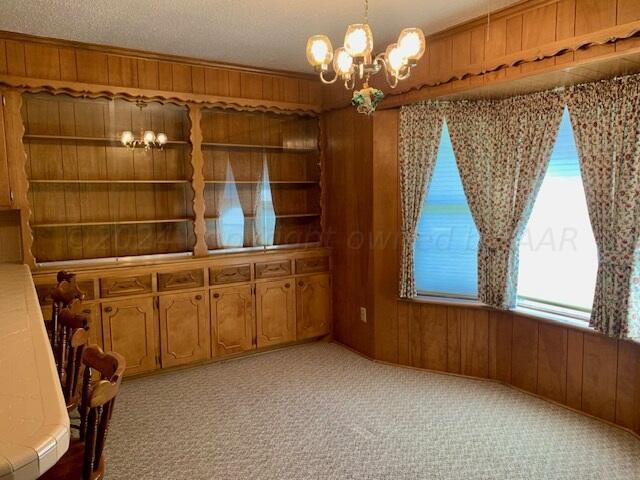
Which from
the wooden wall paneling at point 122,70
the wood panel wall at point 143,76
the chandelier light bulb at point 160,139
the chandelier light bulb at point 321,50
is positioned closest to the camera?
the chandelier light bulb at point 321,50

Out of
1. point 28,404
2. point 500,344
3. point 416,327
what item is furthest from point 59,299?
point 500,344

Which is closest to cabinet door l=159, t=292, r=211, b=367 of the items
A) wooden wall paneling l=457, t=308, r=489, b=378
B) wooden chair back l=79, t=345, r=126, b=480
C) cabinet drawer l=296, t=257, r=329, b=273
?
cabinet drawer l=296, t=257, r=329, b=273

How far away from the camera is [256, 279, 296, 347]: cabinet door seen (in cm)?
437

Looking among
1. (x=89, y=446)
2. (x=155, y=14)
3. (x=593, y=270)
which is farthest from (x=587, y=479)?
(x=155, y=14)

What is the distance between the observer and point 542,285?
349cm

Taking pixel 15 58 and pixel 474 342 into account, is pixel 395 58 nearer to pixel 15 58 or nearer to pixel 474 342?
pixel 474 342

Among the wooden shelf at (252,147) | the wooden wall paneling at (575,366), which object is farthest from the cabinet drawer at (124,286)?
the wooden wall paneling at (575,366)

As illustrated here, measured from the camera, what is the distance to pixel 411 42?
7.18 ft

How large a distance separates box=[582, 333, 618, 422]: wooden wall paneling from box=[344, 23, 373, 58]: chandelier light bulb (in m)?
2.38

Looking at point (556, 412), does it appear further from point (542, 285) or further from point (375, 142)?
point (375, 142)

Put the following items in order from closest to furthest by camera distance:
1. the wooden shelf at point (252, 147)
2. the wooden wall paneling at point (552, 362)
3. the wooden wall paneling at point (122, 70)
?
the wooden wall paneling at point (552, 362) → the wooden wall paneling at point (122, 70) → the wooden shelf at point (252, 147)

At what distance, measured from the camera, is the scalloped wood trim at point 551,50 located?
2373 millimetres

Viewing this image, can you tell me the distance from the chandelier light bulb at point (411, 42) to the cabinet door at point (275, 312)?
2.68 meters

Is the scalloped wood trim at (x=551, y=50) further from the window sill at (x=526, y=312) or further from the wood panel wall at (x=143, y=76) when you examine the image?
the window sill at (x=526, y=312)
